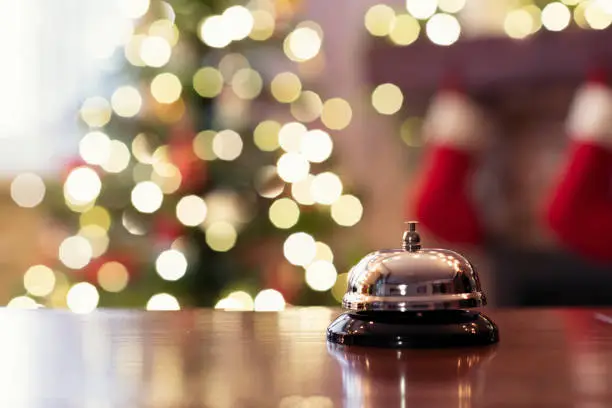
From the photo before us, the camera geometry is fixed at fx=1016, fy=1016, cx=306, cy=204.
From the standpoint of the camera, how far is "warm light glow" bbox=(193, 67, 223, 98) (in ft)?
9.66

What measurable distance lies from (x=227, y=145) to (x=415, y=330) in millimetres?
2317

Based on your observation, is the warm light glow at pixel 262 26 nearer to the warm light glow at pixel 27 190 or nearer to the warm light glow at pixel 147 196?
the warm light glow at pixel 147 196

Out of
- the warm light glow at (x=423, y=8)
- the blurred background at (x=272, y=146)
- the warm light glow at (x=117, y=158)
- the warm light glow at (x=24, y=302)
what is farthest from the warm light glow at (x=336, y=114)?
the warm light glow at (x=24, y=302)

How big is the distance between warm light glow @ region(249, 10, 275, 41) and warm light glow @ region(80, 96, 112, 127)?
48cm

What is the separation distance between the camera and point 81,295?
2.95 meters

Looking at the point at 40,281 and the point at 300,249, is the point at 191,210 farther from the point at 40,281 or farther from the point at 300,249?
the point at 40,281

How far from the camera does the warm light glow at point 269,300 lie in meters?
2.85

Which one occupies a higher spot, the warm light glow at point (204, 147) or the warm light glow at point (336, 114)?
the warm light glow at point (336, 114)

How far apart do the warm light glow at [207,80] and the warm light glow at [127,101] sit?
19 centimetres

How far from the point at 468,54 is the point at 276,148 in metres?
0.76

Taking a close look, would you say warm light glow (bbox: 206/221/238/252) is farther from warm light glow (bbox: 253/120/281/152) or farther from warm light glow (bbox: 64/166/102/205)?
warm light glow (bbox: 64/166/102/205)

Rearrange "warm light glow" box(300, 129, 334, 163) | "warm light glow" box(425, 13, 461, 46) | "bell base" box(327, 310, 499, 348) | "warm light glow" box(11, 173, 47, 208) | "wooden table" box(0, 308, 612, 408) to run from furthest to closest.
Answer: "warm light glow" box(11, 173, 47, 208) → "warm light glow" box(425, 13, 461, 46) → "warm light glow" box(300, 129, 334, 163) → "bell base" box(327, 310, 499, 348) → "wooden table" box(0, 308, 612, 408)

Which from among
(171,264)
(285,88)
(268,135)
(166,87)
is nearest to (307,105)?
(285,88)

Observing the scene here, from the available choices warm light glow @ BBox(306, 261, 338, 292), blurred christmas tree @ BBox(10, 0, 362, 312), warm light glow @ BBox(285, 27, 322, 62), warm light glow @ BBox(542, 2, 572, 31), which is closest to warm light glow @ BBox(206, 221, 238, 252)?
blurred christmas tree @ BBox(10, 0, 362, 312)
